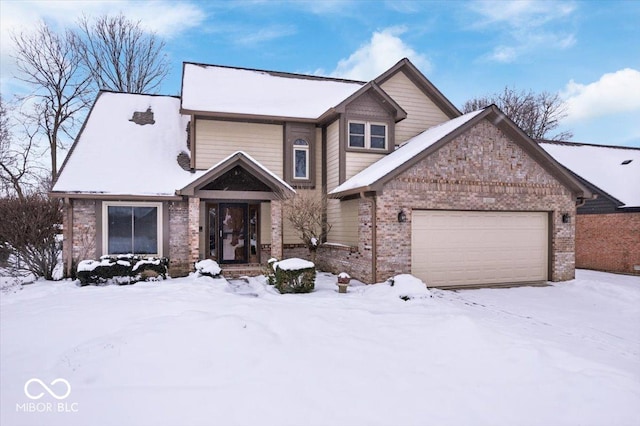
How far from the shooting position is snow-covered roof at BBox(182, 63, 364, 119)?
1416 centimetres

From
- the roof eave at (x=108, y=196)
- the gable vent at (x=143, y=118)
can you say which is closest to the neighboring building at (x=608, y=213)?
the roof eave at (x=108, y=196)

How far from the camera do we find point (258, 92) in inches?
618

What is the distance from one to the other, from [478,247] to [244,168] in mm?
8133

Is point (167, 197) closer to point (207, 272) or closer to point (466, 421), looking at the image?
point (207, 272)

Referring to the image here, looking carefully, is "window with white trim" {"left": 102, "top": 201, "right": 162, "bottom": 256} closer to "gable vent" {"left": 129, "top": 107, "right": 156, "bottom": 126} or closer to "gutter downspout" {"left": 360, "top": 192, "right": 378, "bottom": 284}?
"gable vent" {"left": 129, "top": 107, "right": 156, "bottom": 126}

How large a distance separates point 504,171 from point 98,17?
27892 mm

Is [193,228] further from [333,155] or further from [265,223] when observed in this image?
[333,155]

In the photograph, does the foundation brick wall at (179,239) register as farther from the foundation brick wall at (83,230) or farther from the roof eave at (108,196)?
the foundation brick wall at (83,230)

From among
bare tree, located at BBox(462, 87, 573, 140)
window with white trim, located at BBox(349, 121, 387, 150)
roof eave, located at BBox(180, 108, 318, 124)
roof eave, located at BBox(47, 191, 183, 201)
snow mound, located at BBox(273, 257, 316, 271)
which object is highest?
bare tree, located at BBox(462, 87, 573, 140)

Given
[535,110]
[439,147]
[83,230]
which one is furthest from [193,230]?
[535,110]

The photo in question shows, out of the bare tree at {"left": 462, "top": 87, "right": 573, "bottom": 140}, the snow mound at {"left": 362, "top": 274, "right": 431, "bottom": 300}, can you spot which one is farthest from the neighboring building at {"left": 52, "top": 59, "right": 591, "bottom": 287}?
the bare tree at {"left": 462, "top": 87, "right": 573, "bottom": 140}

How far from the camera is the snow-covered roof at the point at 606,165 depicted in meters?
16.4

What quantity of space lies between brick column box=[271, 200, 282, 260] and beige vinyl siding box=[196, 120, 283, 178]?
180cm

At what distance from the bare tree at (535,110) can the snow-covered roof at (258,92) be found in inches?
878
